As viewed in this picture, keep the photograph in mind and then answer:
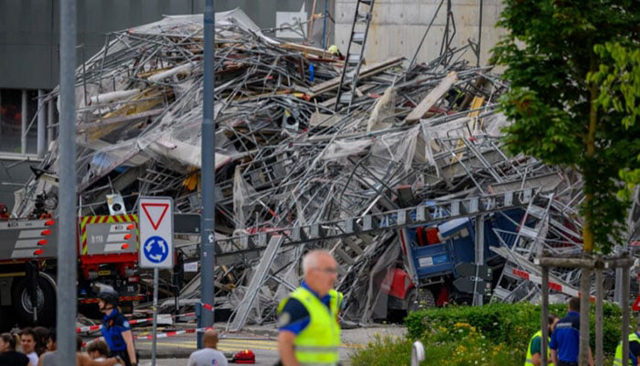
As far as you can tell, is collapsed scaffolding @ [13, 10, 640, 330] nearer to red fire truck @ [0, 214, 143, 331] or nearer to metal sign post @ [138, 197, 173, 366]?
red fire truck @ [0, 214, 143, 331]

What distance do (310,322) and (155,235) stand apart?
8464mm

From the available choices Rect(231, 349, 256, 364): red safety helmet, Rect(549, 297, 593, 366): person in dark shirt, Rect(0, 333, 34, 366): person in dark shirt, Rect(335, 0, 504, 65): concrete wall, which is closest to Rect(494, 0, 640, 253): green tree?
Rect(549, 297, 593, 366): person in dark shirt

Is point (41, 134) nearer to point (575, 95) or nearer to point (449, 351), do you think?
point (449, 351)

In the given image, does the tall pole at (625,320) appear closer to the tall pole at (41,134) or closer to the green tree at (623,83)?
the green tree at (623,83)

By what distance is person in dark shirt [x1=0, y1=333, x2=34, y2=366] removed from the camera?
11555 millimetres

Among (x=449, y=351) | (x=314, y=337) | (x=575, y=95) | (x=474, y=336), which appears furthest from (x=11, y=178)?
(x=314, y=337)

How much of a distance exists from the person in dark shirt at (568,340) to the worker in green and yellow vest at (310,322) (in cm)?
627

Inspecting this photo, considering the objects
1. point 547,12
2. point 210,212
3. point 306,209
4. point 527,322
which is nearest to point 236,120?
point 306,209

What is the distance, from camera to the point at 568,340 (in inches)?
506

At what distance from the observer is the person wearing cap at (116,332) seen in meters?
13.0

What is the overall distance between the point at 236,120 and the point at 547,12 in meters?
18.6

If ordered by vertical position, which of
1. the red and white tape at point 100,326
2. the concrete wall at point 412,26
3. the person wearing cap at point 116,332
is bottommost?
the red and white tape at point 100,326

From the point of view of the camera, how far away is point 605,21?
39.2ft

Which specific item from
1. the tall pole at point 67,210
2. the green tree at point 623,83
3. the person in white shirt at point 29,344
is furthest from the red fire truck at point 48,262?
the tall pole at point 67,210
